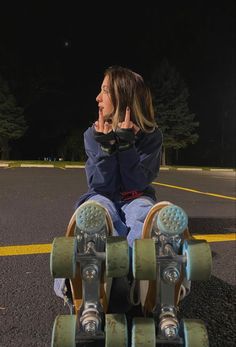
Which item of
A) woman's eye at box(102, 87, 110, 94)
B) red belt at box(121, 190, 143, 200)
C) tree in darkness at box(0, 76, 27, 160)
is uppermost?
tree in darkness at box(0, 76, 27, 160)

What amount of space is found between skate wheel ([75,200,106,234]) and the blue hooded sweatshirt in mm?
476

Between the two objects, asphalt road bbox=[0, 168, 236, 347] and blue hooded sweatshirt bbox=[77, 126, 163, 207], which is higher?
blue hooded sweatshirt bbox=[77, 126, 163, 207]

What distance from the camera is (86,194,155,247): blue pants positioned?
1.98m

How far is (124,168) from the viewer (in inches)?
84.4

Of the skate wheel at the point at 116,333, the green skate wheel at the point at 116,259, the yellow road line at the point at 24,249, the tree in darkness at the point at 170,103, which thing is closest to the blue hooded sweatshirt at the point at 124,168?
the green skate wheel at the point at 116,259

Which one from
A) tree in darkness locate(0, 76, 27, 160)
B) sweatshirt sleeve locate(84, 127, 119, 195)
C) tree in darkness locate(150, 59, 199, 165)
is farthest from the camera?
tree in darkness locate(0, 76, 27, 160)

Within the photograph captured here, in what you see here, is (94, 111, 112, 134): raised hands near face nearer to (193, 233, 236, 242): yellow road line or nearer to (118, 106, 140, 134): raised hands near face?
(118, 106, 140, 134): raised hands near face

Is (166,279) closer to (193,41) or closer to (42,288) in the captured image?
(42,288)

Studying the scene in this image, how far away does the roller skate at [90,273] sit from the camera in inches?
59.7

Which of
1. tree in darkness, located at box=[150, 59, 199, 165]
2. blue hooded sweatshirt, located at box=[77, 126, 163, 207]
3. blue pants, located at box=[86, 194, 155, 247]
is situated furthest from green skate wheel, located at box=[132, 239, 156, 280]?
tree in darkness, located at box=[150, 59, 199, 165]

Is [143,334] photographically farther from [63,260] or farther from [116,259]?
[63,260]

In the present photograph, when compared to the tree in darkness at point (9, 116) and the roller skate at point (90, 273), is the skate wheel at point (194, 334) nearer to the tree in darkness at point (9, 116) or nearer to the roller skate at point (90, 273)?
the roller skate at point (90, 273)

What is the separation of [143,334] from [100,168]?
879 mm

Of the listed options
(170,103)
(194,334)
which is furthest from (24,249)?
(170,103)
